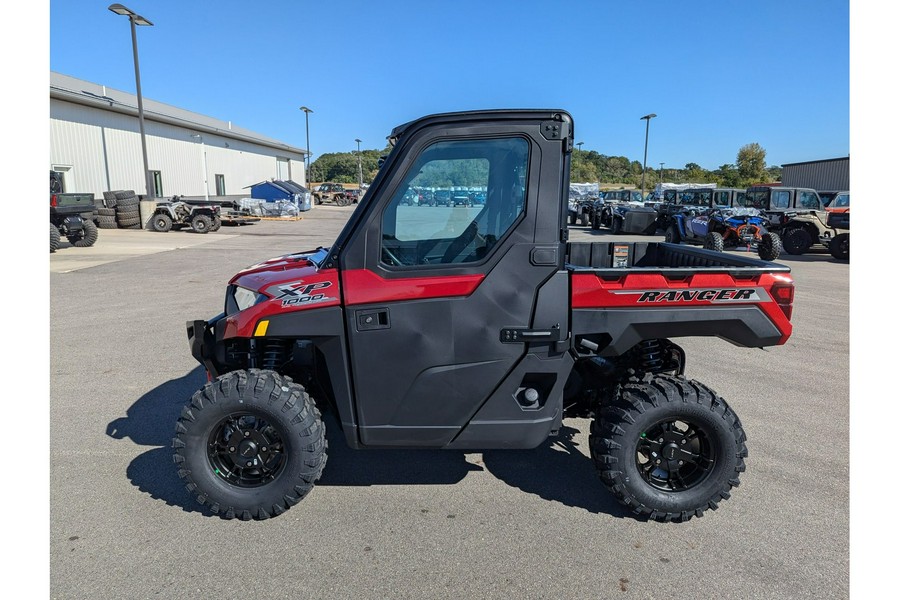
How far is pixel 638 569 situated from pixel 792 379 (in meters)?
4.00

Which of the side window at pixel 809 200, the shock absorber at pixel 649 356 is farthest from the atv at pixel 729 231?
the shock absorber at pixel 649 356

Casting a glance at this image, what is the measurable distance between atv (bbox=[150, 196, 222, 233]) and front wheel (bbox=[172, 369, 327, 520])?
72.6ft

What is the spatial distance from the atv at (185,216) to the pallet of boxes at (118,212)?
0.84 m

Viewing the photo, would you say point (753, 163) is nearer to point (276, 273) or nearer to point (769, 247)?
point (769, 247)

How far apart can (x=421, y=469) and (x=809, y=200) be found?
68.2 feet

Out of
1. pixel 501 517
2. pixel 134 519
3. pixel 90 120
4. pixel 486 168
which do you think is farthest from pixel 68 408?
pixel 90 120

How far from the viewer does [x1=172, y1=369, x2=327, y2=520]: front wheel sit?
312 cm

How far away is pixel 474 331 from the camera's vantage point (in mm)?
2994

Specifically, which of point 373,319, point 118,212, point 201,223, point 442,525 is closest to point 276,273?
point 373,319

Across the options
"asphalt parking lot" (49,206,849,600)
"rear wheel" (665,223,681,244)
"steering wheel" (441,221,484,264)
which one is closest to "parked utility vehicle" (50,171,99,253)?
"asphalt parking lot" (49,206,849,600)

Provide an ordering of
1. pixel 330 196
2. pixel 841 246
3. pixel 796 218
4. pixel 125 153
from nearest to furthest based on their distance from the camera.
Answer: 1. pixel 841 246
2. pixel 796 218
3. pixel 125 153
4. pixel 330 196

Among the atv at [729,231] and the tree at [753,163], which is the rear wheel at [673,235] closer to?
the atv at [729,231]

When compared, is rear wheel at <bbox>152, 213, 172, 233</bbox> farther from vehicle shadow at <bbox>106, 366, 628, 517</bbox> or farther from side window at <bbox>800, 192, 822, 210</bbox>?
side window at <bbox>800, 192, 822, 210</bbox>

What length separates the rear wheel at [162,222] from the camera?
22.8m
